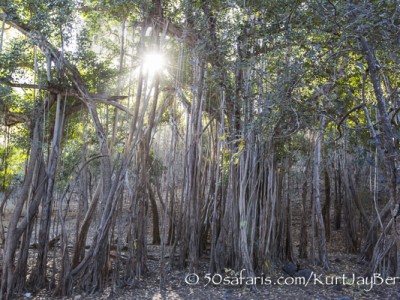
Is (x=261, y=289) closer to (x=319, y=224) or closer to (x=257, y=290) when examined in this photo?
(x=257, y=290)

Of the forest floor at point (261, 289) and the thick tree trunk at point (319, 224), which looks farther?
the thick tree trunk at point (319, 224)

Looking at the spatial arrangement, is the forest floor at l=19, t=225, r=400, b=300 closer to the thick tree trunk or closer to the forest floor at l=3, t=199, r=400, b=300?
the forest floor at l=3, t=199, r=400, b=300

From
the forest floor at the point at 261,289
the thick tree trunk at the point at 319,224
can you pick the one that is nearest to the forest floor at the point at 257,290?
the forest floor at the point at 261,289

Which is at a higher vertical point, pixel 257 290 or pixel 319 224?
pixel 319 224

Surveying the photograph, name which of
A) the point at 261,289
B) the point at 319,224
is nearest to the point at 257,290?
the point at 261,289

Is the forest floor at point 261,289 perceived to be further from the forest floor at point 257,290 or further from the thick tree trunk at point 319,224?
the thick tree trunk at point 319,224

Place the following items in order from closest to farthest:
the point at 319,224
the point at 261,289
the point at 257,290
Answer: the point at 257,290, the point at 261,289, the point at 319,224

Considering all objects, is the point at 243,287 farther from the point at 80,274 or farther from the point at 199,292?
the point at 80,274

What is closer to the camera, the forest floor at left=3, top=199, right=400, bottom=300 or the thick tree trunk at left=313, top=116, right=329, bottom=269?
the forest floor at left=3, top=199, right=400, bottom=300

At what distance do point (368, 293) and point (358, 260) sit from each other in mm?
2063

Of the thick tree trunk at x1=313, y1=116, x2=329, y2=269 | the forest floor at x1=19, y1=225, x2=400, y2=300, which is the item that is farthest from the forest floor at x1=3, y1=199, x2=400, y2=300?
the thick tree trunk at x1=313, y1=116, x2=329, y2=269

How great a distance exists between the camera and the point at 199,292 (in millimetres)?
4344

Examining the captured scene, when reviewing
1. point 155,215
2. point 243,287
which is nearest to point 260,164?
point 243,287

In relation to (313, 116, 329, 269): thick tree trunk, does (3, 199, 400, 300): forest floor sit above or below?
below
